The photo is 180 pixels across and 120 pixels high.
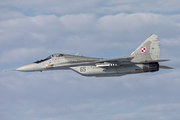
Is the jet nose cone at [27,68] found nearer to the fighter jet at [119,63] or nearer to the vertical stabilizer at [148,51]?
the fighter jet at [119,63]

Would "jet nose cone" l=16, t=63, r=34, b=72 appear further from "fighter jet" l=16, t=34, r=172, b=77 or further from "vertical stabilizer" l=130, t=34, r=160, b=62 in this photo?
"vertical stabilizer" l=130, t=34, r=160, b=62

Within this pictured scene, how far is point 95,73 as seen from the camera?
4056 cm

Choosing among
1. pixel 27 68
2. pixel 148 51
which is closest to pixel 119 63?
pixel 148 51

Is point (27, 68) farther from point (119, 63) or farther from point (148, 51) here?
point (148, 51)

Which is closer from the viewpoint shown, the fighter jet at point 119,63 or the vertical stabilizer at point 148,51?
the fighter jet at point 119,63

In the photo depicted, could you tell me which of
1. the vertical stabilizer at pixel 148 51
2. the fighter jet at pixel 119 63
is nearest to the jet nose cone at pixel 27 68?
the fighter jet at pixel 119 63

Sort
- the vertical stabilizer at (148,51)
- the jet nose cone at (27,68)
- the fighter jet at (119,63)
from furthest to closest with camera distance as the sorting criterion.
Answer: the jet nose cone at (27,68) < the vertical stabilizer at (148,51) < the fighter jet at (119,63)

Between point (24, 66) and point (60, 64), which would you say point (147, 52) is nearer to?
point (60, 64)

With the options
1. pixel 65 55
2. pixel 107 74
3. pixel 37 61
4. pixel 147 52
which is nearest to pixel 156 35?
pixel 147 52

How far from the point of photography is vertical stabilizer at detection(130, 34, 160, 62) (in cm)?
4022

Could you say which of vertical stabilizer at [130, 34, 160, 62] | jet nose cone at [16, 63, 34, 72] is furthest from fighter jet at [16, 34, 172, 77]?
jet nose cone at [16, 63, 34, 72]

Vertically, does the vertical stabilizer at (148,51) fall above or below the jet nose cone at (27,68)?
above

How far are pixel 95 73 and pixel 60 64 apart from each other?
5.06 meters

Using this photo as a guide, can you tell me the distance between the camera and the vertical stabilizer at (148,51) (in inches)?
1583
